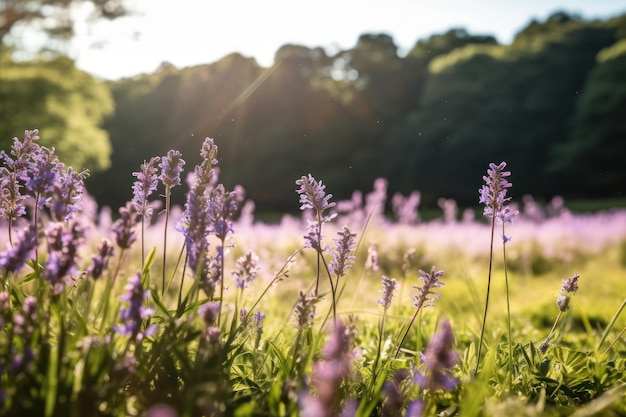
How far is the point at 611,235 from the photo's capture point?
10.8m

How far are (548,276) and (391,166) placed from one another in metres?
24.4

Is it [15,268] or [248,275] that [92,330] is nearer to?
[15,268]

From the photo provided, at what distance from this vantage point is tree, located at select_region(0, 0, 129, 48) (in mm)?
19266

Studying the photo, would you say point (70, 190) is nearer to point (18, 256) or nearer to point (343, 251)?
point (18, 256)

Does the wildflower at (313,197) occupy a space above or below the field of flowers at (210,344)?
above

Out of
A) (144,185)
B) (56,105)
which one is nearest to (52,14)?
(56,105)

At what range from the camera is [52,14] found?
829 inches

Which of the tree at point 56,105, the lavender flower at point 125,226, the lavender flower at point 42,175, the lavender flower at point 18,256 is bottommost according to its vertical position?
the lavender flower at point 18,256

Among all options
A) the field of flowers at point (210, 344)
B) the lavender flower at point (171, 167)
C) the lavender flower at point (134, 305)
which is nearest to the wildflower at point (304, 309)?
the field of flowers at point (210, 344)

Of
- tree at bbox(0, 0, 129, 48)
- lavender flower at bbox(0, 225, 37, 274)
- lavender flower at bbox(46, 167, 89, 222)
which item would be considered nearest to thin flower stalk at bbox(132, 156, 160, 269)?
lavender flower at bbox(46, 167, 89, 222)

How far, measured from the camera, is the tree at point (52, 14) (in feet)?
63.2

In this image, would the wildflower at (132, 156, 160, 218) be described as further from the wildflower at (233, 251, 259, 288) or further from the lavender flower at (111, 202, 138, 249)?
the lavender flower at (111, 202, 138, 249)

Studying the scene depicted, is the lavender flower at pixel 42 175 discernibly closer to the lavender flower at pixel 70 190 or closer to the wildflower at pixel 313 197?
the lavender flower at pixel 70 190

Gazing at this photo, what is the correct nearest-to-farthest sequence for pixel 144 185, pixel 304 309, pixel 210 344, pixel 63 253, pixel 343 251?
pixel 63 253 → pixel 210 344 → pixel 304 309 → pixel 343 251 → pixel 144 185
